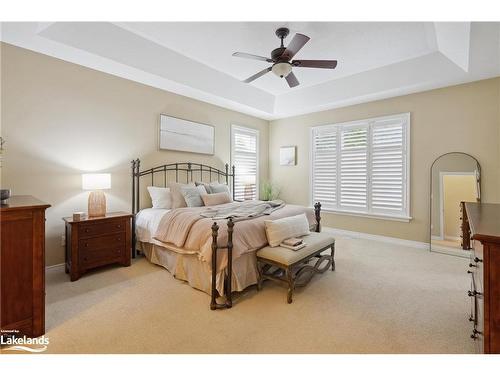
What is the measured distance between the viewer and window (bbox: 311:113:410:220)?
4.60 m

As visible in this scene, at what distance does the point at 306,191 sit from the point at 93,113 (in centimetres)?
458

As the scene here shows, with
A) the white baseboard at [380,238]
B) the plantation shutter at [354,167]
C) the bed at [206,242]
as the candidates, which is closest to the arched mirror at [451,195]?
the white baseboard at [380,238]

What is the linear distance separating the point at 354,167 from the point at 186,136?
3.55 m

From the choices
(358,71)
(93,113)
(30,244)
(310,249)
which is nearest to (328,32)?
(358,71)

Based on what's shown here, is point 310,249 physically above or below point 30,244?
below

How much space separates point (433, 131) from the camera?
4.25m

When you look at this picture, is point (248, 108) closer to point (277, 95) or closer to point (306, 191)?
point (277, 95)

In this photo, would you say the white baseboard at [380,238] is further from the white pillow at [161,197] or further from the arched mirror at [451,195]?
the white pillow at [161,197]

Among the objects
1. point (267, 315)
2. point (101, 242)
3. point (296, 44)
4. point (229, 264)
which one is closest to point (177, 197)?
point (101, 242)

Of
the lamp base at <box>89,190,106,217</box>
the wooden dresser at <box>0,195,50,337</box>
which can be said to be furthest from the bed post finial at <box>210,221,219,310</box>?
the lamp base at <box>89,190,106,217</box>

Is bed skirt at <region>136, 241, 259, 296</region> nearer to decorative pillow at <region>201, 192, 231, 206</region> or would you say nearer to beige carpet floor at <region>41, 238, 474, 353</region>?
beige carpet floor at <region>41, 238, 474, 353</region>

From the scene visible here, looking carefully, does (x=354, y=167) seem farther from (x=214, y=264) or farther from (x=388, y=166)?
(x=214, y=264)

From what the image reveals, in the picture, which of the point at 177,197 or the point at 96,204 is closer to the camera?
the point at 96,204

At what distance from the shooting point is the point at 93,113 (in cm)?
352
